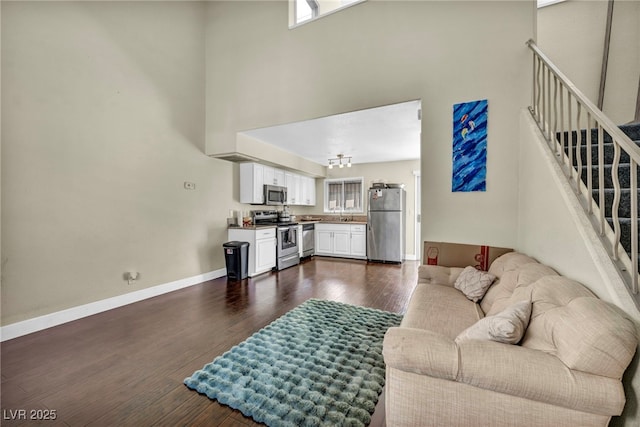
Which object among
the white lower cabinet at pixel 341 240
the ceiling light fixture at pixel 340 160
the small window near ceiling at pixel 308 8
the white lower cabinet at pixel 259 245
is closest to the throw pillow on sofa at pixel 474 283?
the white lower cabinet at pixel 259 245

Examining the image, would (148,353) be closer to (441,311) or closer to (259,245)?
(441,311)

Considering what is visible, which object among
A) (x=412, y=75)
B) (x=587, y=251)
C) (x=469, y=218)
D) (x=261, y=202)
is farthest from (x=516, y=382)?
(x=261, y=202)

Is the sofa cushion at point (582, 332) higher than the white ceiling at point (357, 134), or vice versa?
the white ceiling at point (357, 134)

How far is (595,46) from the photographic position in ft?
9.87

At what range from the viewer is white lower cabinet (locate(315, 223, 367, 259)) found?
6.02 meters

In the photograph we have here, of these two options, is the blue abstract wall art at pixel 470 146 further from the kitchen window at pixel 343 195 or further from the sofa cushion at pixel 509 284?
the kitchen window at pixel 343 195

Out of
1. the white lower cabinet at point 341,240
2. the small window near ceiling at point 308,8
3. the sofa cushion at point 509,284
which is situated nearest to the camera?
the sofa cushion at point 509,284

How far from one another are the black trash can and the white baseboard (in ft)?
1.77

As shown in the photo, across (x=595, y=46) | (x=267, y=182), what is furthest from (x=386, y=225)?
(x=595, y=46)

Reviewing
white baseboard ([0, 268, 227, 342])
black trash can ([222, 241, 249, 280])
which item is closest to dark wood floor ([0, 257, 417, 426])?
white baseboard ([0, 268, 227, 342])

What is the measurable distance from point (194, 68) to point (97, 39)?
1340 millimetres

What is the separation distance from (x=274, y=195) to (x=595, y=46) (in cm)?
509

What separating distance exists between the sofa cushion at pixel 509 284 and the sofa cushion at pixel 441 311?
0.39ft

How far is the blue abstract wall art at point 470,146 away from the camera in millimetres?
2652
